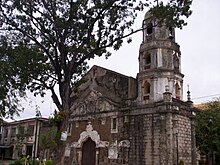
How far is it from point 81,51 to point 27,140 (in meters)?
26.4

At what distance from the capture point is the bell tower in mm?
21656

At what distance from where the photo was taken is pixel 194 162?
21.3m

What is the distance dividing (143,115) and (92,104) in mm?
5491

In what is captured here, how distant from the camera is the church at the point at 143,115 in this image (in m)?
→ 20.2

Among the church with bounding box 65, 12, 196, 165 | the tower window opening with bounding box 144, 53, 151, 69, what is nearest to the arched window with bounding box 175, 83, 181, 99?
the church with bounding box 65, 12, 196, 165

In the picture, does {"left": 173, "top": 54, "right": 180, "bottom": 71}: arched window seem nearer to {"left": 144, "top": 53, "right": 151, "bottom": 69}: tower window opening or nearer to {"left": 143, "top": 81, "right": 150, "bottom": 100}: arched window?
{"left": 144, "top": 53, "right": 151, "bottom": 69}: tower window opening

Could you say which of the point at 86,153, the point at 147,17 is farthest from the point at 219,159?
the point at 147,17

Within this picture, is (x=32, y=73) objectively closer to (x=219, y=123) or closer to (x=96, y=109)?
(x=96, y=109)

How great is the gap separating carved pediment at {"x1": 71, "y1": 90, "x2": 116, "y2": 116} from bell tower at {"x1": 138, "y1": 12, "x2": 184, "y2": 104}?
3.11 m

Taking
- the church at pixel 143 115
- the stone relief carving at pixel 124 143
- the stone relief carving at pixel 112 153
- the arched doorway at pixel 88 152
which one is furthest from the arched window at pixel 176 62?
the arched doorway at pixel 88 152

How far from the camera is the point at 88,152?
24750 mm

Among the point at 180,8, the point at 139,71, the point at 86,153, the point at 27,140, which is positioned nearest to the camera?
the point at 180,8

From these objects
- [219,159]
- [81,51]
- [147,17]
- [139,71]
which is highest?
[147,17]

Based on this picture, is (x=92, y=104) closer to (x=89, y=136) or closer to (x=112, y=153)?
(x=89, y=136)
